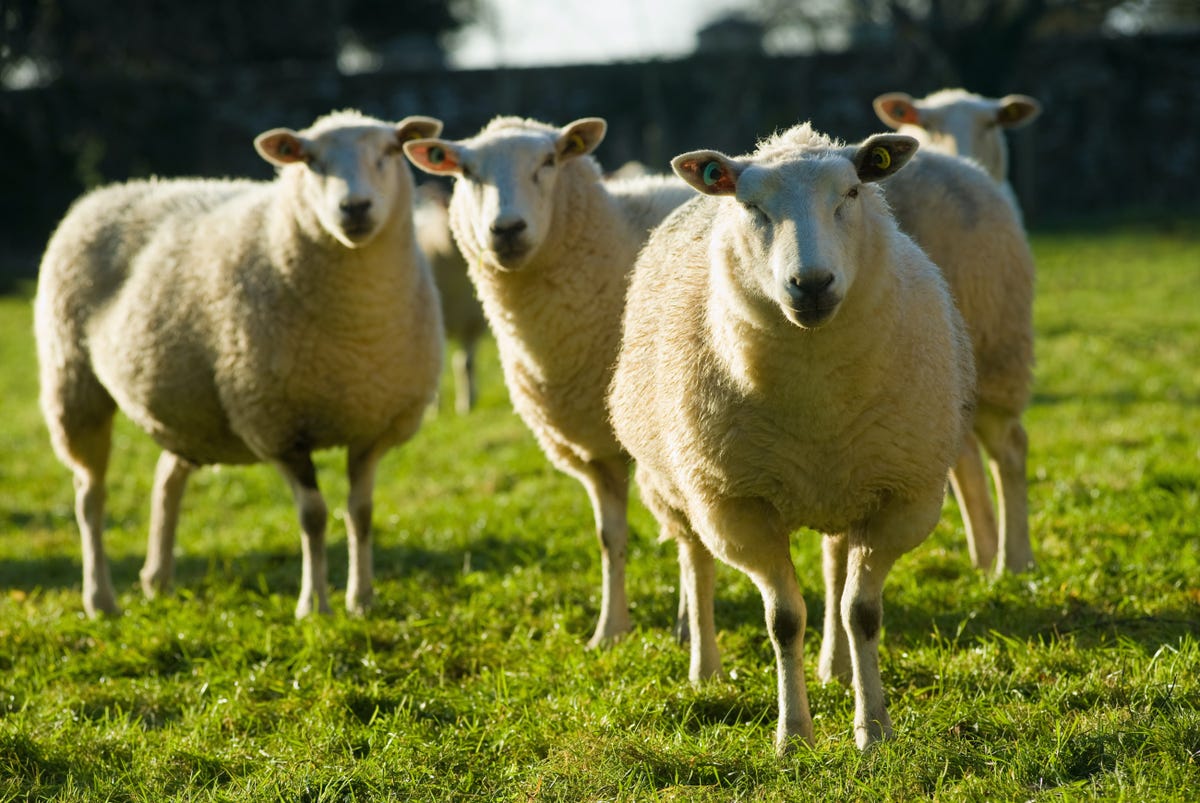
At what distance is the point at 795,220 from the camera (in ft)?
10.1

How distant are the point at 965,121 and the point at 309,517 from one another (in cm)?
339

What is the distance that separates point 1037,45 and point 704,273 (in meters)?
20.1

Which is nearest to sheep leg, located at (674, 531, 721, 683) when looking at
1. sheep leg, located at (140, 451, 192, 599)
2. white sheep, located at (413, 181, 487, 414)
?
sheep leg, located at (140, 451, 192, 599)

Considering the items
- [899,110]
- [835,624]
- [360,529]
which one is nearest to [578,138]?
[360,529]

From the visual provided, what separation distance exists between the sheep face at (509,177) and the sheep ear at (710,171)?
3.79 ft

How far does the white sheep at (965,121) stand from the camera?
6078 mm

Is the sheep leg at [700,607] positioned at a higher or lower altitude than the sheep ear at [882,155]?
lower

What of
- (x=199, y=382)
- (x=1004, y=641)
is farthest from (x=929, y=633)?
(x=199, y=382)

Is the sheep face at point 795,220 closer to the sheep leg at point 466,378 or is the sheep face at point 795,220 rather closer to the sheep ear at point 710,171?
the sheep ear at point 710,171

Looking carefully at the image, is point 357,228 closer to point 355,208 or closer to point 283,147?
point 355,208

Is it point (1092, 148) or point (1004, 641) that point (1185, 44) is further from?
point (1004, 641)

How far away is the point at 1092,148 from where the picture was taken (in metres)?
21.1

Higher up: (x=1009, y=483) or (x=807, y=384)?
(x=807, y=384)

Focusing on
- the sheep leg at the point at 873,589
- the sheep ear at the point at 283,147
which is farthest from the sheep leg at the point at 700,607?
the sheep ear at the point at 283,147
